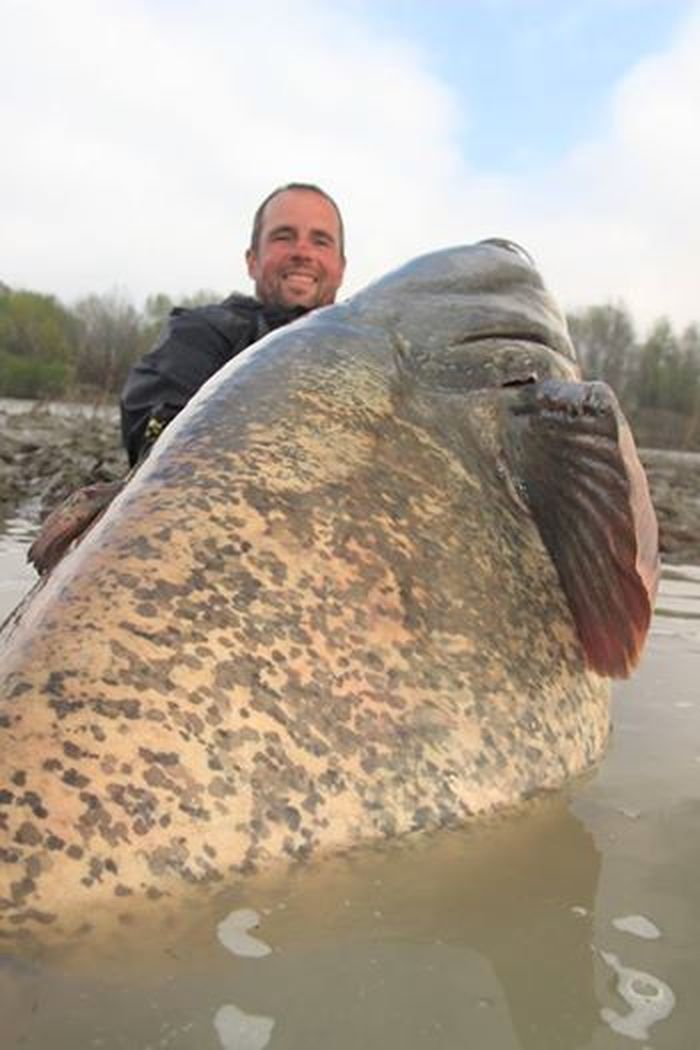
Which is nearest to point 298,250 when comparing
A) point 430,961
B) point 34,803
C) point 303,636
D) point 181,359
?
point 181,359

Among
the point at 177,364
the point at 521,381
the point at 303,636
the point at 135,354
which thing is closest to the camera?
the point at 303,636

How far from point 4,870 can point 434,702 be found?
0.80 metres

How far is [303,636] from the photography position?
1.92 meters

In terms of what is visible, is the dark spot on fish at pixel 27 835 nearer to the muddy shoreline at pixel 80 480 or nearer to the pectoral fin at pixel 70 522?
the pectoral fin at pixel 70 522

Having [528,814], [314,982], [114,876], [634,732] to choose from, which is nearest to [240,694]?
[114,876]

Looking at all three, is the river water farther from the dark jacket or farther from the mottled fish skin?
the dark jacket

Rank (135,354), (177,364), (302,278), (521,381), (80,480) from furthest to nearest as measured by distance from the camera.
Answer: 1. (135,354)
2. (80,480)
3. (302,278)
4. (177,364)
5. (521,381)

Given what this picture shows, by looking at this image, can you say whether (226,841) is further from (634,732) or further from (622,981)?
(634,732)

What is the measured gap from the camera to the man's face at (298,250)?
15.2ft

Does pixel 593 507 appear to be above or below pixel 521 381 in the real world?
below

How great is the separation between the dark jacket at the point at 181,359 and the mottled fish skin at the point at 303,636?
5.11ft

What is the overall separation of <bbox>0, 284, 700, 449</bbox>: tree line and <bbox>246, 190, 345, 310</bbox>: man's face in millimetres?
31050

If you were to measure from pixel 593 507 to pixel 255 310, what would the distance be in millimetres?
2424

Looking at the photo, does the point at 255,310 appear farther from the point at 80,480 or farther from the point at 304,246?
the point at 80,480
